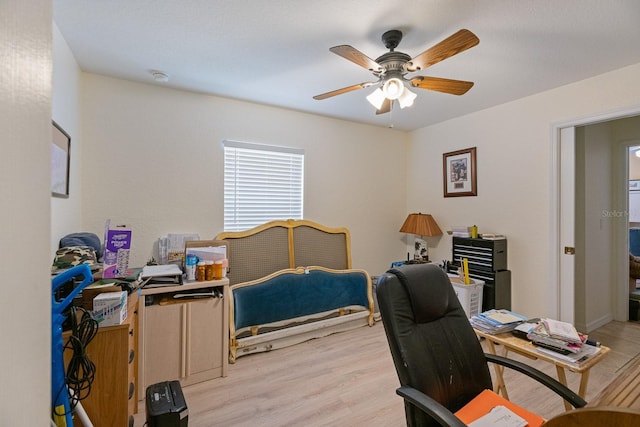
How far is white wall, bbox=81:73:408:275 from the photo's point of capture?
8.82 feet

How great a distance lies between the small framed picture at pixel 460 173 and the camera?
362 centimetres

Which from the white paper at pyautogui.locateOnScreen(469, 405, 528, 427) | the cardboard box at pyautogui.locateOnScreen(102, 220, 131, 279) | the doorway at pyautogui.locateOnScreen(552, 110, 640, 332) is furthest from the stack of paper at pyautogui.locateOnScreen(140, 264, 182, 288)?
the doorway at pyautogui.locateOnScreen(552, 110, 640, 332)

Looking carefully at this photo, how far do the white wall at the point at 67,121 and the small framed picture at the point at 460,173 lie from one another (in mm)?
3883

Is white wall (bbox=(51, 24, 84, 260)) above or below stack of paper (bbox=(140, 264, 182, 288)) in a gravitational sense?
above

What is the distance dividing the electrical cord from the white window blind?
6.44ft

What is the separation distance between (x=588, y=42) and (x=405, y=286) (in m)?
2.23

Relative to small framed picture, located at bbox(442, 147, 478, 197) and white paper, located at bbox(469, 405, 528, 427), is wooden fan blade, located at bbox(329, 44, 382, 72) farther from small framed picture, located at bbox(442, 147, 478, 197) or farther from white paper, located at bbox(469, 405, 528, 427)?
small framed picture, located at bbox(442, 147, 478, 197)

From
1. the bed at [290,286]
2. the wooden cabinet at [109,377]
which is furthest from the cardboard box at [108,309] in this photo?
the bed at [290,286]

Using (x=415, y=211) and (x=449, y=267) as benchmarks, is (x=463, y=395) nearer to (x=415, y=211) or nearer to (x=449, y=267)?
(x=449, y=267)

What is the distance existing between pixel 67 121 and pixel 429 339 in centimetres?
279

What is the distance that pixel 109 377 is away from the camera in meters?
1.43

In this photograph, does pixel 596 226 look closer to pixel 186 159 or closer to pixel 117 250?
pixel 186 159

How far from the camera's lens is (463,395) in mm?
1358

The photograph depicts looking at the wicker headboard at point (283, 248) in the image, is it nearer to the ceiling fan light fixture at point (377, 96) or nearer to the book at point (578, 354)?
the ceiling fan light fixture at point (377, 96)
